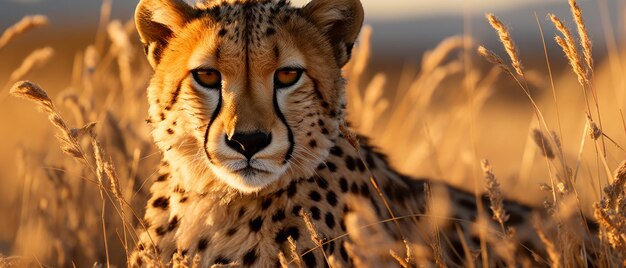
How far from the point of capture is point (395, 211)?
2973 mm

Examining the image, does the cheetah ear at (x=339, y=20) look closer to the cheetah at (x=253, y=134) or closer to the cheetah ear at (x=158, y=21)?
the cheetah at (x=253, y=134)

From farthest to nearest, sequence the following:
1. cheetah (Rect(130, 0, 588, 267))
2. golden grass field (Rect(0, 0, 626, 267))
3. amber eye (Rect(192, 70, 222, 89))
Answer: amber eye (Rect(192, 70, 222, 89)), cheetah (Rect(130, 0, 588, 267)), golden grass field (Rect(0, 0, 626, 267))

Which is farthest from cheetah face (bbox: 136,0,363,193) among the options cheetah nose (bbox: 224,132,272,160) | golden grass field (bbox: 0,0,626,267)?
golden grass field (bbox: 0,0,626,267)

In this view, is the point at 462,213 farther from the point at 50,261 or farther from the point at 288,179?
the point at 50,261

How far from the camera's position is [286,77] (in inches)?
106

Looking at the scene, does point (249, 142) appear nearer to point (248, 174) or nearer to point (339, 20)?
point (248, 174)

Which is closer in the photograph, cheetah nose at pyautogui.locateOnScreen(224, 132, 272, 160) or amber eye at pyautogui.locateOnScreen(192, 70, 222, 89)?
cheetah nose at pyautogui.locateOnScreen(224, 132, 272, 160)

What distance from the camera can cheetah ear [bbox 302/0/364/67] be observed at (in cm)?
289

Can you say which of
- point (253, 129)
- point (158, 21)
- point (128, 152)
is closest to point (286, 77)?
point (253, 129)

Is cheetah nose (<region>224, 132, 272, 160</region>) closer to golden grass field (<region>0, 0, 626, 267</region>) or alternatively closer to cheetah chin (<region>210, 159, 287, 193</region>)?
cheetah chin (<region>210, 159, 287, 193</region>)

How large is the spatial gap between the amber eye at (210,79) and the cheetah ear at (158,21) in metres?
0.25

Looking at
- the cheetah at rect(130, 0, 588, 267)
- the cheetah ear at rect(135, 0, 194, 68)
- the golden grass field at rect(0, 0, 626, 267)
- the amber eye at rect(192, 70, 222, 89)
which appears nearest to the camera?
the golden grass field at rect(0, 0, 626, 267)

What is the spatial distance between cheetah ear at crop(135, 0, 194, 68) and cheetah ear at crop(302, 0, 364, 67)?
0.40 metres

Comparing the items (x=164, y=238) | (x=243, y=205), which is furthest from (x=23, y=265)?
(x=243, y=205)
